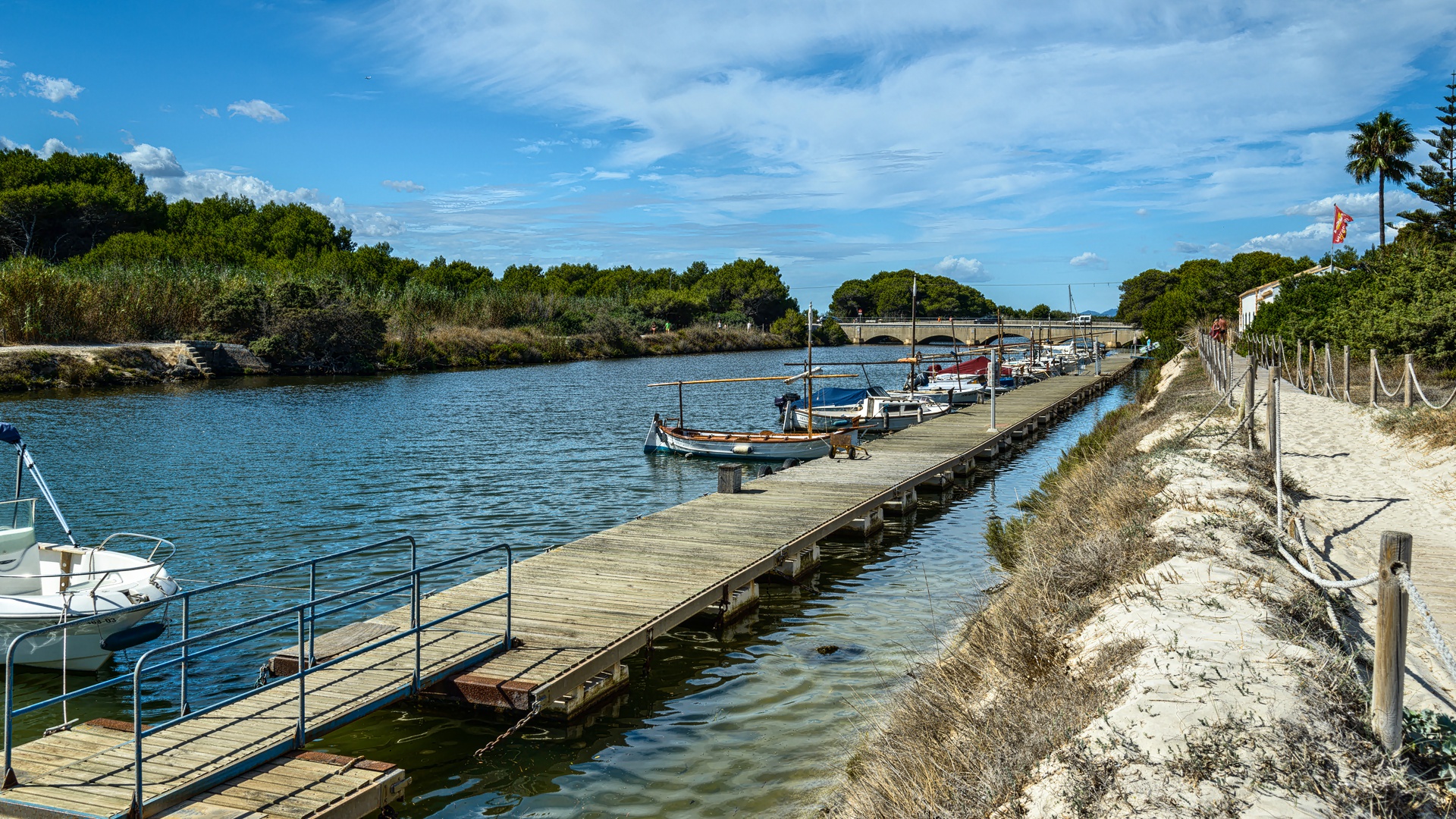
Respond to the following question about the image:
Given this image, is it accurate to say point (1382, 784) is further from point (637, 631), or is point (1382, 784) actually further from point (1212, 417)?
point (1212, 417)

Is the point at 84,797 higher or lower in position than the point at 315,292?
lower

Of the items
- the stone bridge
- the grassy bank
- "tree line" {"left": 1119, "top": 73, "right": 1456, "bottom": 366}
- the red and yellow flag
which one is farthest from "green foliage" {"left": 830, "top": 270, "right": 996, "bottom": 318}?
the red and yellow flag

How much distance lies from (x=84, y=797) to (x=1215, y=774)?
755 cm

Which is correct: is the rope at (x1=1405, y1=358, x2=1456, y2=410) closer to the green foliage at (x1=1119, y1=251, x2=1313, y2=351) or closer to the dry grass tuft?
the dry grass tuft

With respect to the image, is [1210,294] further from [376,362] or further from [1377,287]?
[376,362]

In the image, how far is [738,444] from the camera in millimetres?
30500

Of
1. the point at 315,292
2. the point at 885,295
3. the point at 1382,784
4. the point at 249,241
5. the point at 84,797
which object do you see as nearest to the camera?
the point at 1382,784

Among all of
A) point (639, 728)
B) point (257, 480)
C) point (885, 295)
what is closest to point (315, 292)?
point (257, 480)

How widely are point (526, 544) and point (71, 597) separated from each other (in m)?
8.21

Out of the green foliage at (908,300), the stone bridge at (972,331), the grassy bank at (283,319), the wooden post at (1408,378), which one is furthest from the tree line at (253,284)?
the wooden post at (1408,378)

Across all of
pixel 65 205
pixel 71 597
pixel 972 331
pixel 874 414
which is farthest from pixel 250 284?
pixel 972 331

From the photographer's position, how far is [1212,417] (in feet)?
80.7

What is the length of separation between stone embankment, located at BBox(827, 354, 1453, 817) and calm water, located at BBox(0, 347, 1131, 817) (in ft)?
4.46

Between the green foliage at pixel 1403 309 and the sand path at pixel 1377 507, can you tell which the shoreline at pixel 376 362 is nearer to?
the sand path at pixel 1377 507
